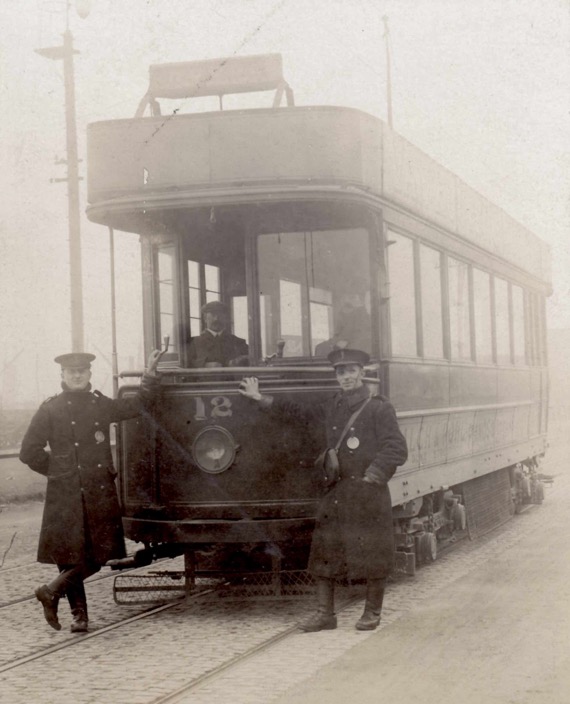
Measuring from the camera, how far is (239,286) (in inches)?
343

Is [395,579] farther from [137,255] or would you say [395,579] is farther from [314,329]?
[137,255]

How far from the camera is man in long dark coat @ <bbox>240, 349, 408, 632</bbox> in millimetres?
7102

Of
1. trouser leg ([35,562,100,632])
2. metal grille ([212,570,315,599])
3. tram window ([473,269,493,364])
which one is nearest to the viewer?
trouser leg ([35,562,100,632])

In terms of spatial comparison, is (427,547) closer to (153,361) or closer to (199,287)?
(199,287)

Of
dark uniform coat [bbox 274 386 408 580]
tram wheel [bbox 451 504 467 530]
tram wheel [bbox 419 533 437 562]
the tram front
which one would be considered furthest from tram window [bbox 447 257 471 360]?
dark uniform coat [bbox 274 386 408 580]

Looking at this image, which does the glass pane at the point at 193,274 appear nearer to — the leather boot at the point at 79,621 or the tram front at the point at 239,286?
the tram front at the point at 239,286

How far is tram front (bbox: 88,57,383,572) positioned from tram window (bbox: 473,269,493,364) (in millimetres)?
3382

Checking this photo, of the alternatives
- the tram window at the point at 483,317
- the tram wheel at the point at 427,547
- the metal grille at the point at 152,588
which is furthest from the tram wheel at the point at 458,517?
the metal grille at the point at 152,588

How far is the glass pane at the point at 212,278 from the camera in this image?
8773 millimetres

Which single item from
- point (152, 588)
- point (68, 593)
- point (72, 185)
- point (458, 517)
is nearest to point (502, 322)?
point (458, 517)

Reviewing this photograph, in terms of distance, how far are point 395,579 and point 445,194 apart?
11.7 feet

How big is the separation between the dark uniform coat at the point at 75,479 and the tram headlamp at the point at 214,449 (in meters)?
0.59

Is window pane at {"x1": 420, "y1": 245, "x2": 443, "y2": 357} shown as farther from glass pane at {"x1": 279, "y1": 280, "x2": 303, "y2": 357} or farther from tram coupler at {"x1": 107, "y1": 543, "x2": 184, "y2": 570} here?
tram coupler at {"x1": 107, "y1": 543, "x2": 184, "y2": 570}

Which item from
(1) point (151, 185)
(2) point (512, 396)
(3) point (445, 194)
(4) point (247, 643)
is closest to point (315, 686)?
(4) point (247, 643)
